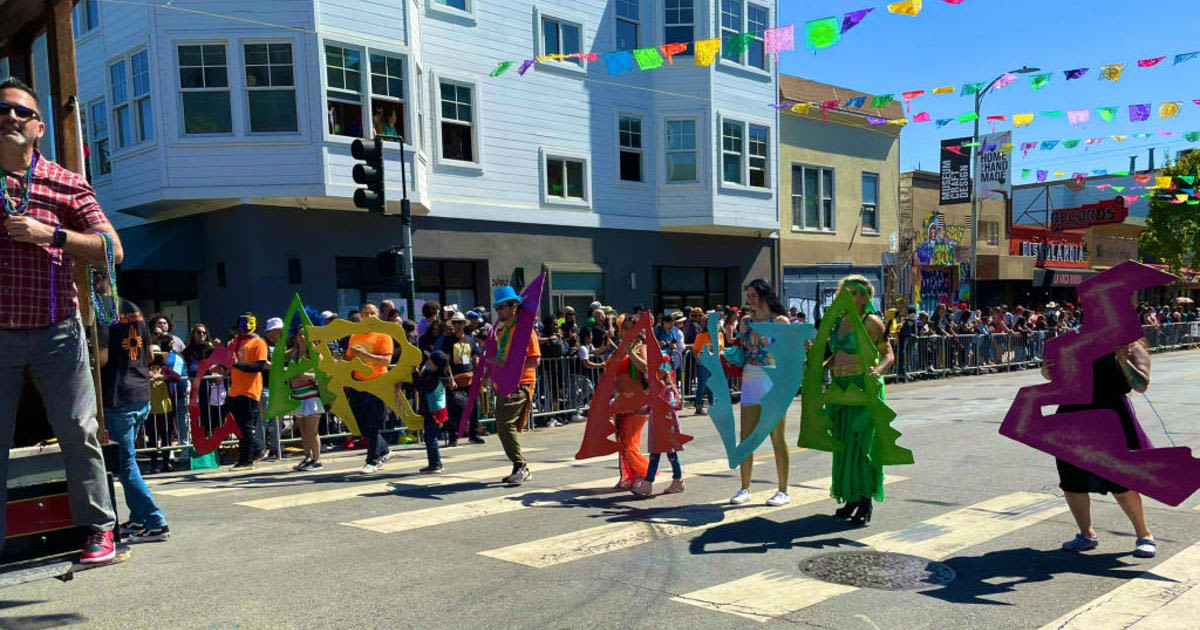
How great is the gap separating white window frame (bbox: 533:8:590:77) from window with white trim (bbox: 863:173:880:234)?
461 inches

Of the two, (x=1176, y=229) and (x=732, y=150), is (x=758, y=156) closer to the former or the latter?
(x=732, y=150)

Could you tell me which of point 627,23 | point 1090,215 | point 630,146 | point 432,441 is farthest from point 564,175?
point 1090,215

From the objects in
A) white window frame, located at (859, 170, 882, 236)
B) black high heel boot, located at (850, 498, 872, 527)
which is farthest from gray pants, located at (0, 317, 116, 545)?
white window frame, located at (859, 170, 882, 236)

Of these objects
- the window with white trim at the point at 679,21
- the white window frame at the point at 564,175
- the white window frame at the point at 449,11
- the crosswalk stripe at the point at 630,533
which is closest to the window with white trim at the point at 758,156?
the window with white trim at the point at 679,21

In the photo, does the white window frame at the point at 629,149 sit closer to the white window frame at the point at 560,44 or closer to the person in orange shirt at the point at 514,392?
the white window frame at the point at 560,44

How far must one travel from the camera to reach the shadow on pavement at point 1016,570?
4.71m

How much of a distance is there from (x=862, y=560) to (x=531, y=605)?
7.15 ft

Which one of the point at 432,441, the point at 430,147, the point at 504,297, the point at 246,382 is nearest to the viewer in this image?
the point at 504,297

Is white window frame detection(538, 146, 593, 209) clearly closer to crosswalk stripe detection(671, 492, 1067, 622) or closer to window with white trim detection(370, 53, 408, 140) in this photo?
window with white trim detection(370, 53, 408, 140)

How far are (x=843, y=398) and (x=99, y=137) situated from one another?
16.7 metres

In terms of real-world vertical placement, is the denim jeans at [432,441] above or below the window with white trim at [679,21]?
below

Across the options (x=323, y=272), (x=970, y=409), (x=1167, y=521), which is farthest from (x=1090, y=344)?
(x=323, y=272)

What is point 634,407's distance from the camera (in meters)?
7.62

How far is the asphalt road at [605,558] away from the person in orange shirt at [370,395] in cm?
41
